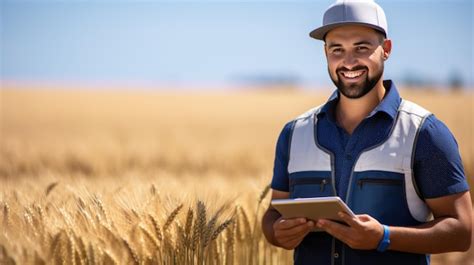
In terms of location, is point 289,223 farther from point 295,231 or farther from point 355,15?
point 355,15

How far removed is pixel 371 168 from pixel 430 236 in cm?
30

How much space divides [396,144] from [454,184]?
0.76 ft

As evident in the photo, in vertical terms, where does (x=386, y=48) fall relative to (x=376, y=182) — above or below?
above

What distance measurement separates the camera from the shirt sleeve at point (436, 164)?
7.95ft

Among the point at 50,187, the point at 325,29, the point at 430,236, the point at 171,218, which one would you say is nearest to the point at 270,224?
the point at 171,218

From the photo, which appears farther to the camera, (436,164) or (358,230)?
(436,164)

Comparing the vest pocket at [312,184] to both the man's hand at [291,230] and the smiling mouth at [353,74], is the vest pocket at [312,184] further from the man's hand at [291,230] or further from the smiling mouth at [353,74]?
the smiling mouth at [353,74]

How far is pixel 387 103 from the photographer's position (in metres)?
2.55

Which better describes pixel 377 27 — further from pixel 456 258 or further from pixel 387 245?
pixel 456 258

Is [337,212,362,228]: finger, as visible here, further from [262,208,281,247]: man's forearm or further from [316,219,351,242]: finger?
[262,208,281,247]: man's forearm

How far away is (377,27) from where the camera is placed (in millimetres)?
2512

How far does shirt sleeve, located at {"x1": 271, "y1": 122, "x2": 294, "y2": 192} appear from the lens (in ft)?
9.09

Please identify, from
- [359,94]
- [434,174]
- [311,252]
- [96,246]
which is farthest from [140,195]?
[434,174]

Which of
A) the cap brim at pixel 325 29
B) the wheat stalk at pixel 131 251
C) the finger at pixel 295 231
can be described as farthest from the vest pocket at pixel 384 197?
the wheat stalk at pixel 131 251
